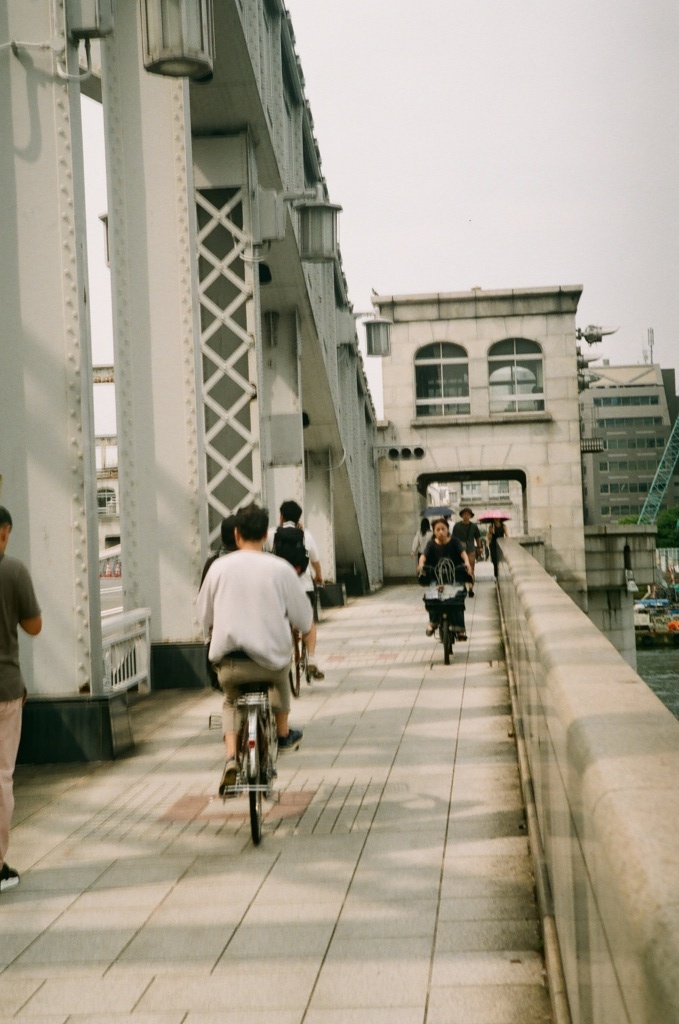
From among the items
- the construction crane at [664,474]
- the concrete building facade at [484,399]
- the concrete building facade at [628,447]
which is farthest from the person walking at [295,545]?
the concrete building facade at [628,447]

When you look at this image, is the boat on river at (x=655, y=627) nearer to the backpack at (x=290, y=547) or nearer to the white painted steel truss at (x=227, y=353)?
the white painted steel truss at (x=227, y=353)

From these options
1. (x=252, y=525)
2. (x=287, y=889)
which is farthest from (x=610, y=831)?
(x=252, y=525)

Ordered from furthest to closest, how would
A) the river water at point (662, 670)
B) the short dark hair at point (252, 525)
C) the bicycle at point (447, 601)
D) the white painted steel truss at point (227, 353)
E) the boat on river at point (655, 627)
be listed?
the boat on river at point (655, 627), the river water at point (662, 670), the bicycle at point (447, 601), the white painted steel truss at point (227, 353), the short dark hair at point (252, 525)

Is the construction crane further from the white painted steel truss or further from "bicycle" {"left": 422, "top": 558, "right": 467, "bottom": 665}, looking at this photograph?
the white painted steel truss

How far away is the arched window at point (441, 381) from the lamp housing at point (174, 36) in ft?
96.5

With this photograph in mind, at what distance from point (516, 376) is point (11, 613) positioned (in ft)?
107

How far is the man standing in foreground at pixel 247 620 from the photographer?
6016mm

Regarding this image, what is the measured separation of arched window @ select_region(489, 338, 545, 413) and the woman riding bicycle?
23.4 m

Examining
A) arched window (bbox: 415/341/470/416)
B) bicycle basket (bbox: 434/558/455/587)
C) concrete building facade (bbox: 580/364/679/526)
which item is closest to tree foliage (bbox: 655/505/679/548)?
concrete building facade (bbox: 580/364/679/526)

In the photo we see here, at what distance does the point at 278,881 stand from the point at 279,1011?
55.4 inches

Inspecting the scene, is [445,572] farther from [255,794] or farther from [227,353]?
[255,794]

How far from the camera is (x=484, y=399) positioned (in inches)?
1449

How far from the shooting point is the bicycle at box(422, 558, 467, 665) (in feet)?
43.1

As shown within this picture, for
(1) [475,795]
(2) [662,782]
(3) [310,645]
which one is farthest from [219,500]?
(2) [662,782]
